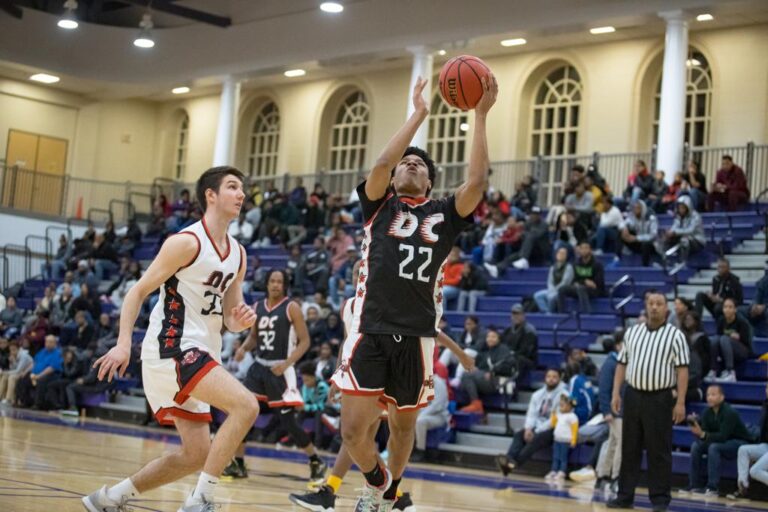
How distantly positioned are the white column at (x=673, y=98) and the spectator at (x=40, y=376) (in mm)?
11475

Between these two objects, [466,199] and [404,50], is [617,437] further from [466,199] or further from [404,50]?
[404,50]

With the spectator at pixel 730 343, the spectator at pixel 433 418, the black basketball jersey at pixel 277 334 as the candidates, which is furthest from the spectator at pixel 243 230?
the black basketball jersey at pixel 277 334

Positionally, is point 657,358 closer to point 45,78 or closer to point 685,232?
point 685,232

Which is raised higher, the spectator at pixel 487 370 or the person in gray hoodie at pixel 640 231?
the person in gray hoodie at pixel 640 231

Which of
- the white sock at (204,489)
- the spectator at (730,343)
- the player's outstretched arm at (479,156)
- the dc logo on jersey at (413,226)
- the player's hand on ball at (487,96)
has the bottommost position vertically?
the white sock at (204,489)

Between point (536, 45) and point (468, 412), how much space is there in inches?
462

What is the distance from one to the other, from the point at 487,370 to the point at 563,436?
2.09 meters

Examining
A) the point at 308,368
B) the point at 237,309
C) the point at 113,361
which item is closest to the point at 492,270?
the point at 308,368

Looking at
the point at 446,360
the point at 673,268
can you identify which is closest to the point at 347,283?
the point at 446,360

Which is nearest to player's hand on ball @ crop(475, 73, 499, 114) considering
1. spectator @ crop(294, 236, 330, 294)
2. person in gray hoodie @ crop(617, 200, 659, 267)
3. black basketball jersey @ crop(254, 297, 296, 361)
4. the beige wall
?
black basketball jersey @ crop(254, 297, 296, 361)

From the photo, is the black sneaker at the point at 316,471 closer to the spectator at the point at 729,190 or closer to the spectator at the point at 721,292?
the spectator at the point at 721,292

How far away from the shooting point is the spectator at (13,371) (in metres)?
21.2

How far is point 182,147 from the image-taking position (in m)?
33.6

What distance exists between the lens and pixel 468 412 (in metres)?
15.3
